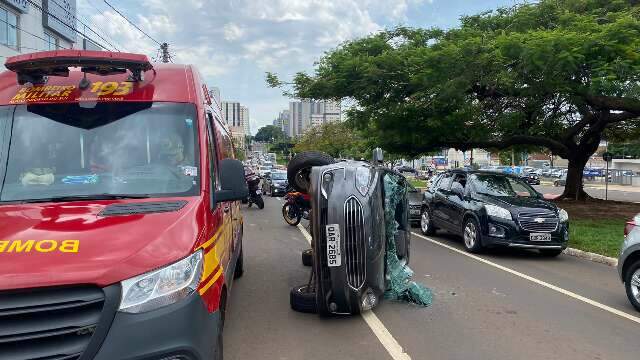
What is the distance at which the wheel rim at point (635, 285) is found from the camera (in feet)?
22.0

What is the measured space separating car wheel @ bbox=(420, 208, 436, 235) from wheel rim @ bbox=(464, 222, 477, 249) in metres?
2.46

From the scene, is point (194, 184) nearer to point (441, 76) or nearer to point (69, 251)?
point (69, 251)

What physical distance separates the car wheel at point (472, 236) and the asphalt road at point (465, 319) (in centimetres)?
108

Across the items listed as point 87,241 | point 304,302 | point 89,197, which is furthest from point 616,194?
point 87,241

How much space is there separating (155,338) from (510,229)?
854 centimetres

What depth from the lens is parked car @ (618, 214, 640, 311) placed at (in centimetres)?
670

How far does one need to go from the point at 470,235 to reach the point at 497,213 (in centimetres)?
88

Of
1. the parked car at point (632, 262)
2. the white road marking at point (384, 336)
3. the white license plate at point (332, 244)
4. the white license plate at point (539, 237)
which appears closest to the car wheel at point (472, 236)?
the white license plate at point (539, 237)

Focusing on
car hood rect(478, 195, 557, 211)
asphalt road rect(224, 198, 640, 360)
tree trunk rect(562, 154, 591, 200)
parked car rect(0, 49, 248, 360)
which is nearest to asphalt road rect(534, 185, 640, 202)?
tree trunk rect(562, 154, 591, 200)

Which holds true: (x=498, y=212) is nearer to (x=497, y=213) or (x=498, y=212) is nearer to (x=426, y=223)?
(x=497, y=213)

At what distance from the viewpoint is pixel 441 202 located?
13078 mm

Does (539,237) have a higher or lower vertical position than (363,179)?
lower

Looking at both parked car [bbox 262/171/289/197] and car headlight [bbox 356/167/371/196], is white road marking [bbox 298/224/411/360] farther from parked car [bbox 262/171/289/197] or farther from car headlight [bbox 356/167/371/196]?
parked car [bbox 262/171/289/197]

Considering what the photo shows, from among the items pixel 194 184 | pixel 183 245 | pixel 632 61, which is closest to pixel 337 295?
pixel 194 184
